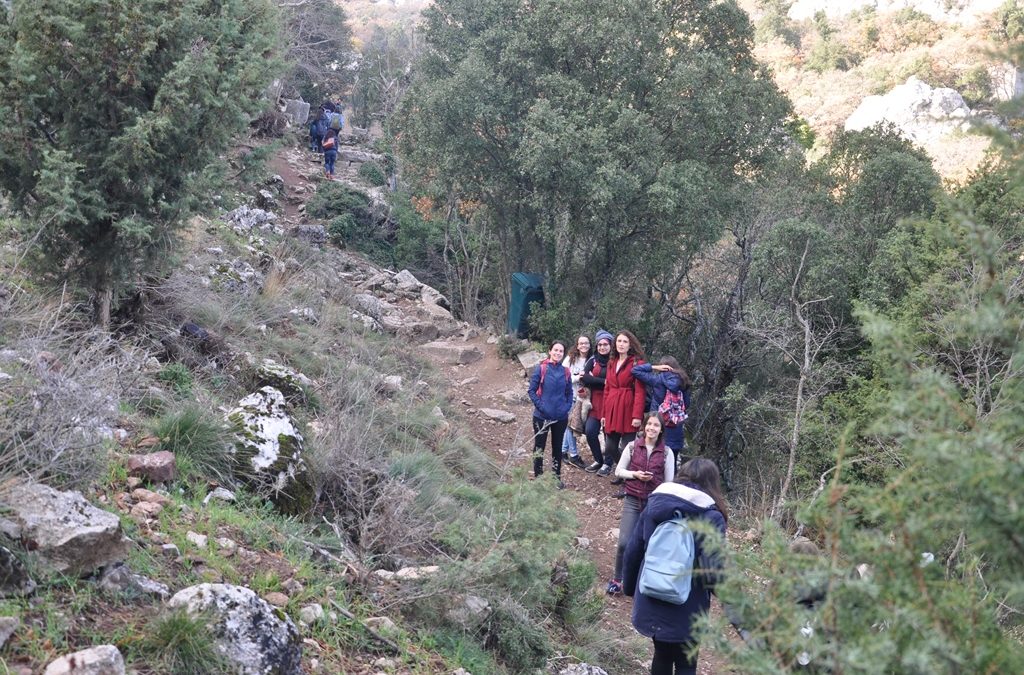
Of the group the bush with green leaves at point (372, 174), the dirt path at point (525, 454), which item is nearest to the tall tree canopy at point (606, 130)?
the dirt path at point (525, 454)

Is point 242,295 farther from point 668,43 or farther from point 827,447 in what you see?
point 668,43

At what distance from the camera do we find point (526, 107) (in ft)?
47.1

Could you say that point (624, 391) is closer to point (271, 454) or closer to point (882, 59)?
point (271, 454)

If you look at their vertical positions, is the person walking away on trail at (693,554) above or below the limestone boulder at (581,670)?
above

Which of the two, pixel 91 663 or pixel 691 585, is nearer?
pixel 91 663

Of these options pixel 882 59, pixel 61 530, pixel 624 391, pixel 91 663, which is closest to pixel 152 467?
pixel 61 530

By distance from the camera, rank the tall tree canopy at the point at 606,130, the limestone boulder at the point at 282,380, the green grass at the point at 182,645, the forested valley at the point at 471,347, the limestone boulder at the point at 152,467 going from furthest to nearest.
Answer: the tall tree canopy at the point at 606,130
the limestone boulder at the point at 282,380
the limestone boulder at the point at 152,467
the green grass at the point at 182,645
the forested valley at the point at 471,347

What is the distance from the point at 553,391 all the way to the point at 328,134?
1679 cm

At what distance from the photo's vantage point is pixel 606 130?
13094 millimetres

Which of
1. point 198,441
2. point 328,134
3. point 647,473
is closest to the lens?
point 198,441

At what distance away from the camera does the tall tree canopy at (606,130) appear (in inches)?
514

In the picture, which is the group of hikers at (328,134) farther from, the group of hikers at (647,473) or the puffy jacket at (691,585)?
the puffy jacket at (691,585)

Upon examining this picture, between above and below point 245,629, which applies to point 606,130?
above

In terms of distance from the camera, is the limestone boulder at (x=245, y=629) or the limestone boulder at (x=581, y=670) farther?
the limestone boulder at (x=581, y=670)
